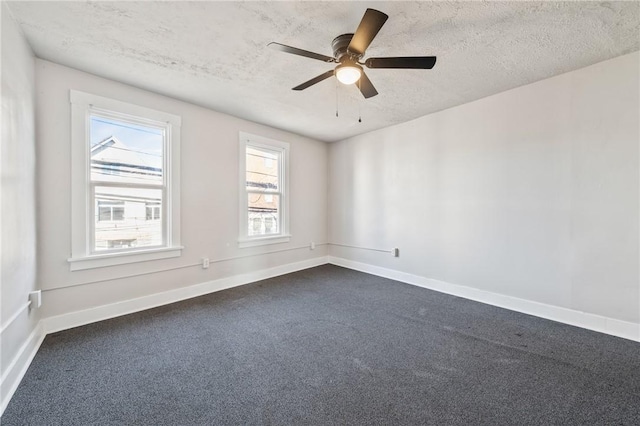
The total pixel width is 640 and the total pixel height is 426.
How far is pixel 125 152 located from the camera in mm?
3008

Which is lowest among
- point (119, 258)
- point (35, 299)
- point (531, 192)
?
point (35, 299)

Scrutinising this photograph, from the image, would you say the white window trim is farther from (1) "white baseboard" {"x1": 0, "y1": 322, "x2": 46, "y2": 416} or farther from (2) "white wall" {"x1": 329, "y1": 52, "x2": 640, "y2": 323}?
(2) "white wall" {"x1": 329, "y1": 52, "x2": 640, "y2": 323}

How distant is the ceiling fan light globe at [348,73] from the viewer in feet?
6.60

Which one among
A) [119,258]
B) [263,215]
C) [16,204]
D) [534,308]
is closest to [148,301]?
[119,258]

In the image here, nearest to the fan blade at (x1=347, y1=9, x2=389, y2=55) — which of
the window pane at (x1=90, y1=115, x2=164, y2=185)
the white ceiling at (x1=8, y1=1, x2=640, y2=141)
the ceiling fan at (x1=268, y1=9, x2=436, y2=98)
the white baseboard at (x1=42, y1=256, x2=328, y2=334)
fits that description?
the ceiling fan at (x1=268, y1=9, x2=436, y2=98)

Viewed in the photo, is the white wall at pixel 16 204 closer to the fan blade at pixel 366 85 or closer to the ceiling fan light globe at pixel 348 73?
the ceiling fan light globe at pixel 348 73

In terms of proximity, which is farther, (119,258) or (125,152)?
(125,152)

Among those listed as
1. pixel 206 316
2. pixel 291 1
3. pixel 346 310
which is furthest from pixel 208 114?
pixel 346 310

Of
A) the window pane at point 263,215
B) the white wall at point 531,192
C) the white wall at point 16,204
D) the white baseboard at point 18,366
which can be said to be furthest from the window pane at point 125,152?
the white wall at point 531,192

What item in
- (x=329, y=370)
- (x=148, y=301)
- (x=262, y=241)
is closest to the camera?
(x=329, y=370)

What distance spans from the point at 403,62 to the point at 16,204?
302 cm

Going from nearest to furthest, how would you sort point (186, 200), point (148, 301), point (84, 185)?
point (84, 185) → point (148, 301) → point (186, 200)

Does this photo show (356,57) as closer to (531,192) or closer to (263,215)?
(531,192)

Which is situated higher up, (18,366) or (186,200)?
(186,200)
